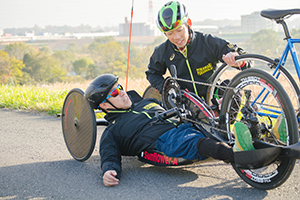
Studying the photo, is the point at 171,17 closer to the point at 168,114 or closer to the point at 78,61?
the point at 168,114

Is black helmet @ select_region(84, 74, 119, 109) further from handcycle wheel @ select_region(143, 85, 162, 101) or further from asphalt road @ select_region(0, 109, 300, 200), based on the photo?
handcycle wheel @ select_region(143, 85, 162, 101)

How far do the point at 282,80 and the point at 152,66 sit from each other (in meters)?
1.77

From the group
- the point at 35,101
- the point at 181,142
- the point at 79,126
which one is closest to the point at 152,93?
the point at 79,126

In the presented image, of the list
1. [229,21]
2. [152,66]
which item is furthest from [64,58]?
[152,66]

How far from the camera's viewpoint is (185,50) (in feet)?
14.0

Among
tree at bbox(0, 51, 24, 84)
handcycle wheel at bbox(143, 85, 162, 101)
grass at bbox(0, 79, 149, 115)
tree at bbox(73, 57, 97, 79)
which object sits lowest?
tree at bbox(73, 57, 97, 79)

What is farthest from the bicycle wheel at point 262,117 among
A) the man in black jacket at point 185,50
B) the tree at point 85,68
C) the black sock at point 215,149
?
the tree at point 85,68

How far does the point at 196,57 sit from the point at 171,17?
63cm

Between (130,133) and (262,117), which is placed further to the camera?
(130,133)

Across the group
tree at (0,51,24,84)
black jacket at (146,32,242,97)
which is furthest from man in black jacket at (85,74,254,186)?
tree at (0,51,24,84)

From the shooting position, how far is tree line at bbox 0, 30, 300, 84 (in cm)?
5109

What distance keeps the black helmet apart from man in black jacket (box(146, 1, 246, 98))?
2.56 feet

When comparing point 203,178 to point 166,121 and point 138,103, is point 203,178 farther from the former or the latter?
point 138,103

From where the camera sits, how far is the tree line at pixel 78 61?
5109cm
